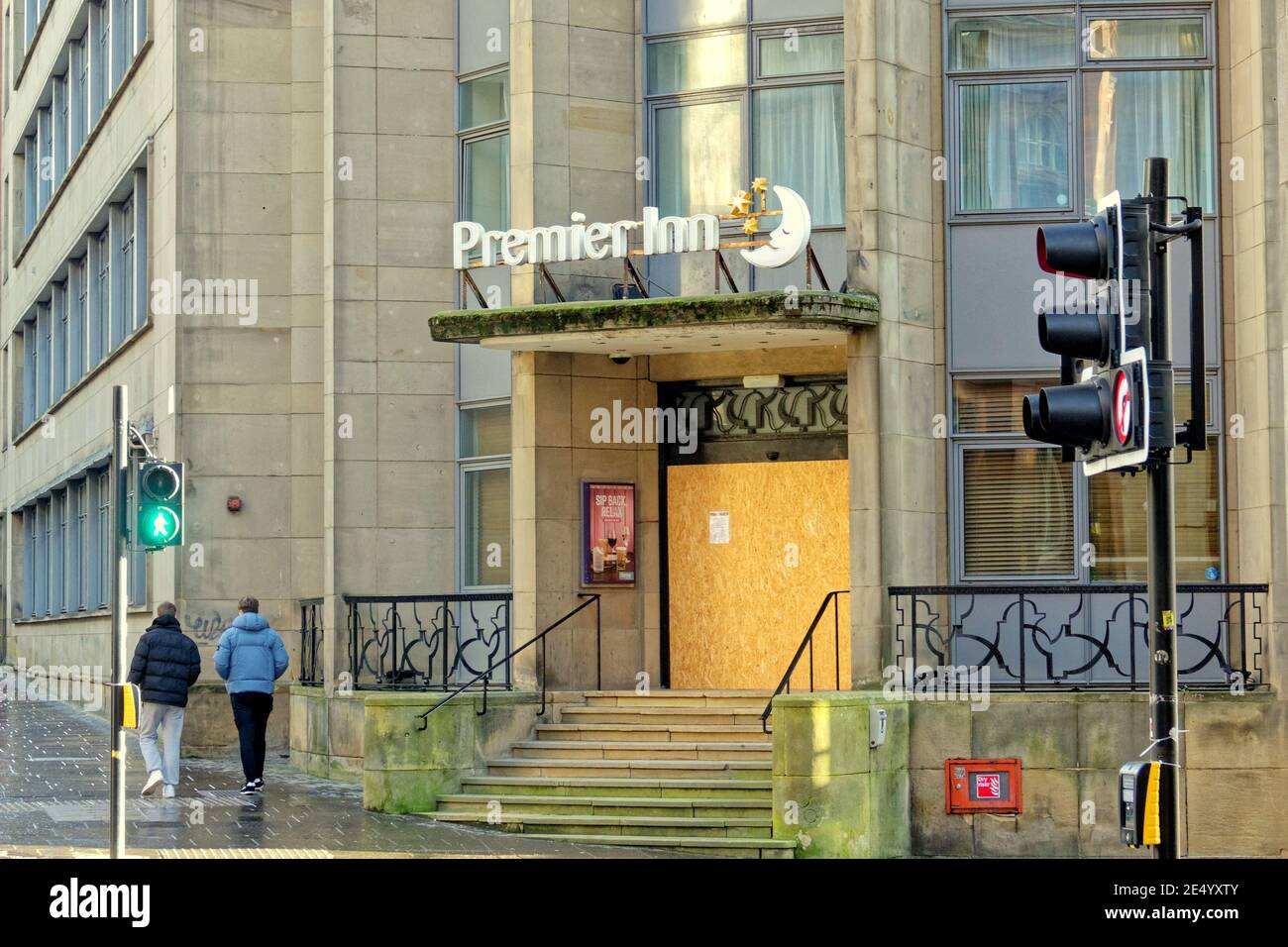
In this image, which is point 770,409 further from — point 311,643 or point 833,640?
point 311,643

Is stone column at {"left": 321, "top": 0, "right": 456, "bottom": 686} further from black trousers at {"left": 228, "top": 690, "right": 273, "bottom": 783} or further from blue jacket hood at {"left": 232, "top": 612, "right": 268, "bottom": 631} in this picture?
black trousers at {"left": 228, "top": 690, "right": 273, "bottom": 783}

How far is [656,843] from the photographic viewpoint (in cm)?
1761

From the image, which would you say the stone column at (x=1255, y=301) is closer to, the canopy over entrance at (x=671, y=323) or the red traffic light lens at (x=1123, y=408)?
the canopy over entrance at (x=671, y=323)

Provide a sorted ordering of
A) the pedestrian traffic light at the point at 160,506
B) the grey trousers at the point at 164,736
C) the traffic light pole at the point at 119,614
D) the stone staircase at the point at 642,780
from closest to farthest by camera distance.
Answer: the traffic light pole at the point at 119,614 < the pedestrian traffic light at the point at 160,506 < the stone staircase at the point at 642,780 < the grey trousers at the point at 164,736

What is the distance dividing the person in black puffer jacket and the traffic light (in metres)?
12.2

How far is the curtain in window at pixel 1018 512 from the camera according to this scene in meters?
19.7

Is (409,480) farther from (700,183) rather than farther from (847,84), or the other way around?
(847,84)

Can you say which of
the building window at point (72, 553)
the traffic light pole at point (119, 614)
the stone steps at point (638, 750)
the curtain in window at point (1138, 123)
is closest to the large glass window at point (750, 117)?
the curtain in window at point (1138, 123)

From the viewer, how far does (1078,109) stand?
65.8 feet

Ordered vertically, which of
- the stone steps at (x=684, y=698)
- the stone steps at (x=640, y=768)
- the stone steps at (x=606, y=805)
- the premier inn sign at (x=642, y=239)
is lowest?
the stone steps at (x=606, y=805)

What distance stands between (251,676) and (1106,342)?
12.7 meters

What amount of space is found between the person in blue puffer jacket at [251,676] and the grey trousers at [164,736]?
0.63 metres
